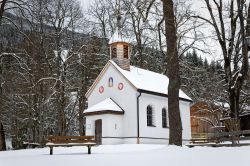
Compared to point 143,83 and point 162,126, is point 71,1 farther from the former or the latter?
point 162,126

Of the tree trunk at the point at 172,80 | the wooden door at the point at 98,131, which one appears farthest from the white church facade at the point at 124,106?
the tree trunk at the point at 172,80

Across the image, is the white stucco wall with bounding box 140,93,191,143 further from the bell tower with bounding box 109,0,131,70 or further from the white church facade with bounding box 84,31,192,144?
the bell tower with bounding box 109,0,131,70

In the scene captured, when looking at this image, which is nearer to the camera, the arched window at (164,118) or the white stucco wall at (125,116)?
the white stucco wall at (125,116)

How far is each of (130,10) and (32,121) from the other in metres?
24.7

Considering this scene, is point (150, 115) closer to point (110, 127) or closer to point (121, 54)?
point (110, 127)

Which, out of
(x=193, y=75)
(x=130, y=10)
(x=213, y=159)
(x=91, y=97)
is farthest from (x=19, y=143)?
(x=213, y=159)

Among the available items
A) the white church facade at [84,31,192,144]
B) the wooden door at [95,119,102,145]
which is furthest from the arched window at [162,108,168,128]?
the wooden door at [95,119,102,145]

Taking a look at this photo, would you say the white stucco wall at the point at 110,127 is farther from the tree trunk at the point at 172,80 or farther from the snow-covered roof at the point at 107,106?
the tree trunk at the point at 172,80

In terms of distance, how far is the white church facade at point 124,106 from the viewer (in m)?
28.3

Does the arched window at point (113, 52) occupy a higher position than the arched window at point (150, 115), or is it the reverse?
the arched window at point (113, 52)

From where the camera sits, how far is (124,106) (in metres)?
29.3

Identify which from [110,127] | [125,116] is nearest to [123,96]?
[125,116]

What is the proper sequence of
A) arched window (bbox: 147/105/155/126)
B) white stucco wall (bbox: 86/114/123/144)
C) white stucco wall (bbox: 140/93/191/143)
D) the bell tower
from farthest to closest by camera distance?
the bell tower, arched window (bbox: 147/105/155/126), white stucco wall (bbox: 140/93/191/143), white stucco wall (bbox: 86/114/123/144)

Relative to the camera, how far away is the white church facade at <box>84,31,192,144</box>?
92.9 ft
